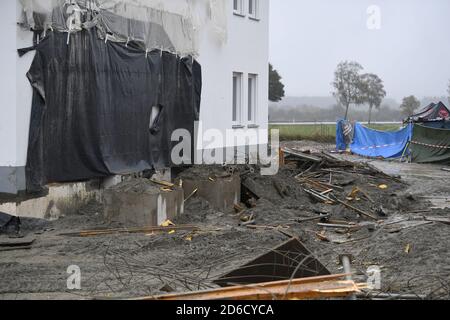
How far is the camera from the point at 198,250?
32.6 ft

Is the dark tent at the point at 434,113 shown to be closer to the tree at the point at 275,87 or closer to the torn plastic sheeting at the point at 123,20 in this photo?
the torn plastic sheeting at the point at 123,20

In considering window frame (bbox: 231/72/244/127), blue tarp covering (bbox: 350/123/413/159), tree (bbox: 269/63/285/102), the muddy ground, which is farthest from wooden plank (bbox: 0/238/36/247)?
tree (bbox: 269/63/285/102)

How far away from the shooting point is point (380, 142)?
33688 mm

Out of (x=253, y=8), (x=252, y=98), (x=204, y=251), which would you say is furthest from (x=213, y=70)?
(x=204, y=251)

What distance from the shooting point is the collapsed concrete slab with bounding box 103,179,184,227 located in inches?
466

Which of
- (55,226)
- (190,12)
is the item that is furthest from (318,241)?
(190,12)

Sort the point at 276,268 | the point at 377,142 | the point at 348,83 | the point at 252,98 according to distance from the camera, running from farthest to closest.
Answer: the point at 348,83, the point at 377,142, the point at 252,98, the point at 276,268

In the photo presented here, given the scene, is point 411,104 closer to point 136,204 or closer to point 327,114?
point 327,114

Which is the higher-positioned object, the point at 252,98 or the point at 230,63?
the point at 230,63

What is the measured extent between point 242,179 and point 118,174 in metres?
3.27

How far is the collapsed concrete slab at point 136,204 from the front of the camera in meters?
11.8

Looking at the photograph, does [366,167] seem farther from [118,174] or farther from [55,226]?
[55,226]

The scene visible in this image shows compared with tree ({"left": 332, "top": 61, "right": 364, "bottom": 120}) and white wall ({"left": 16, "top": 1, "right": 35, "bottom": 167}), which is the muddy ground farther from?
tree ({"left": 332, "top": 61, "right": 364, "bottom": 120})

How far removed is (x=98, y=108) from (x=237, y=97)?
26.4 feet
